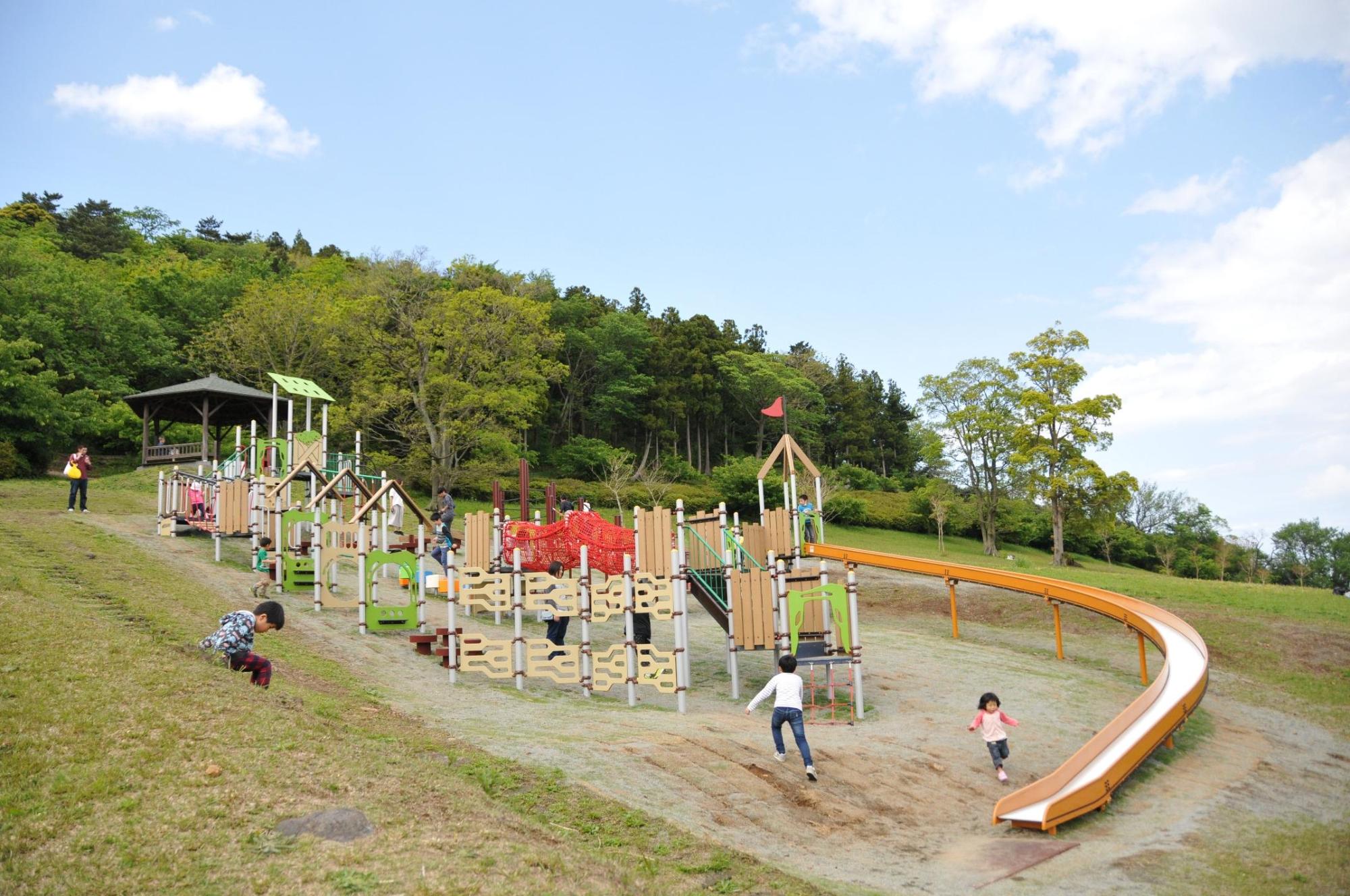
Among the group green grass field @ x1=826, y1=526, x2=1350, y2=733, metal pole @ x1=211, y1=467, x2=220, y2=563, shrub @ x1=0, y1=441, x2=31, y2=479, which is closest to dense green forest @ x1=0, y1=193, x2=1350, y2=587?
shrub @ x1=0, y1=441, x2=31, y2=479

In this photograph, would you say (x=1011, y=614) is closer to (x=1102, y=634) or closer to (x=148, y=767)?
(x=1102, y=634)

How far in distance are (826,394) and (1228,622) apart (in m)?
52.6

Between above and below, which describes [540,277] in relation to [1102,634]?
above

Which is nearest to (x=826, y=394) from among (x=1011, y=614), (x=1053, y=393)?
(x=1053, y=393)

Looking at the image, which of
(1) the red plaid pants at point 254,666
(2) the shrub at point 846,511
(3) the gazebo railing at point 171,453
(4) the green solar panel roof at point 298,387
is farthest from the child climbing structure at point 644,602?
(2) the shrub at point 846,511

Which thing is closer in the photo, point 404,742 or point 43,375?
point 404,742

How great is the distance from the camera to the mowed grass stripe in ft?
22.5

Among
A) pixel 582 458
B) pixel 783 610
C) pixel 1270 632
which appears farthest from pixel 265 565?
pixel 582 458

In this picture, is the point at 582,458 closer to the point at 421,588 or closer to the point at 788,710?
the point at 421,588

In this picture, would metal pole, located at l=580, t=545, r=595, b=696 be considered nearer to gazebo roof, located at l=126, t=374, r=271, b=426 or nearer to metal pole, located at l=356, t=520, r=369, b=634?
metal pole, located at l=356, t=520, r=369, b=634

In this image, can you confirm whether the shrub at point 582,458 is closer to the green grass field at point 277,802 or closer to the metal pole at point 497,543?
the metal pole at point 497,543

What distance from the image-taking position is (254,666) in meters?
11.6

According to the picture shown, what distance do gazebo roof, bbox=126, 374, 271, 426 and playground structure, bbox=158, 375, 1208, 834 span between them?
39.4ft

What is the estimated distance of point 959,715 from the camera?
15.6 m
